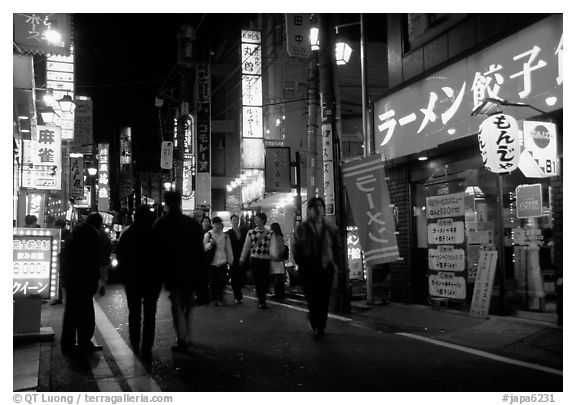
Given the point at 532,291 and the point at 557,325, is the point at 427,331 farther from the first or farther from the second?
the point at 532,291

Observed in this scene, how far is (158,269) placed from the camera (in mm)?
6473

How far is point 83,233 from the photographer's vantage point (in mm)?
7281

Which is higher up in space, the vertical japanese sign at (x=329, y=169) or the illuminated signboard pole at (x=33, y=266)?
the vertical japanese sign at (x=329, y=169)

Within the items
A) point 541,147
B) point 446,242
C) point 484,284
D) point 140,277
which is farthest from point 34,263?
point 541,147

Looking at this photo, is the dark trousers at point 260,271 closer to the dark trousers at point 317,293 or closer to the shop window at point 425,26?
the dark trousers at point 317,293

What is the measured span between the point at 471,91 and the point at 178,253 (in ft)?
21.5

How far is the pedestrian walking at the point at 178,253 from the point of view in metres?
6.51

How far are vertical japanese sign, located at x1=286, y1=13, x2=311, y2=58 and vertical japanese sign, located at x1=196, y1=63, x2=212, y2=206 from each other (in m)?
14.5

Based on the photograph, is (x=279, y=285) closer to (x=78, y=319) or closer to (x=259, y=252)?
(x=259, y=252)

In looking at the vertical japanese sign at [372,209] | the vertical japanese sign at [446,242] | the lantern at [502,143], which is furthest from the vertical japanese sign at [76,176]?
the lantern at [502,143]

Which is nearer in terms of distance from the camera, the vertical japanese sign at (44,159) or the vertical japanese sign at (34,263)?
the vertical japanese sign at (34,263)

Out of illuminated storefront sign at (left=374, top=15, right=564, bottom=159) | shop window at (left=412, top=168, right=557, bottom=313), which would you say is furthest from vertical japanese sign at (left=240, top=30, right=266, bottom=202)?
shop window at (left=412, top=168, right=557, bottom=313)

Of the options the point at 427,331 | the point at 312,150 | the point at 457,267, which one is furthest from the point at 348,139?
the point at 427,331

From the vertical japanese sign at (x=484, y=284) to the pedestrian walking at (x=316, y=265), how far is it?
329 cm
